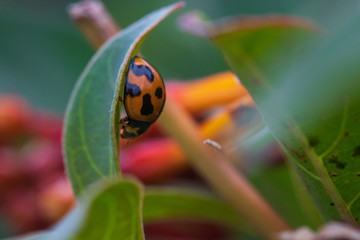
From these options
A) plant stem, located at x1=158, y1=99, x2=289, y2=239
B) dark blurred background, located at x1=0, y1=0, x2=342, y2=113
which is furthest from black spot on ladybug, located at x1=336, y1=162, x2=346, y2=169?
dark blurred background, located at x1=0, y1=0, x2=342, y2=113

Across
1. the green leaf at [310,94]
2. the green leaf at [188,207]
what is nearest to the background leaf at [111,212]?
the green leaf at [188,207]

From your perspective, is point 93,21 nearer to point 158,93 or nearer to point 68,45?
point 158,93

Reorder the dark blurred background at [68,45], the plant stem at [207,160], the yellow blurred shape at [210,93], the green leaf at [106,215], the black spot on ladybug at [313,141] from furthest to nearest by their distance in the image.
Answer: the dark blurred background at [68,45] → the yellow blurred shape at [210,93] → the plant stem at [207,160] → the black spot on ladybug at [313,141] → the green leaf at [106,215]

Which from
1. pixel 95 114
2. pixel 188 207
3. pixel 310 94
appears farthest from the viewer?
pixel 188 207

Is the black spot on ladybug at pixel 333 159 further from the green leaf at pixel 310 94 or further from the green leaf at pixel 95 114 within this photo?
the green leaf at pixel 95 114

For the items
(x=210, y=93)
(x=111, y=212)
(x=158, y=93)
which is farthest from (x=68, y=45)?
(x=111, y=212)

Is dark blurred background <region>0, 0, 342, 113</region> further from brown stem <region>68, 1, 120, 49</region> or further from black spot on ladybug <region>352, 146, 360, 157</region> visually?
black spot on ladybug <region>352, 146, 360, 157</region>
